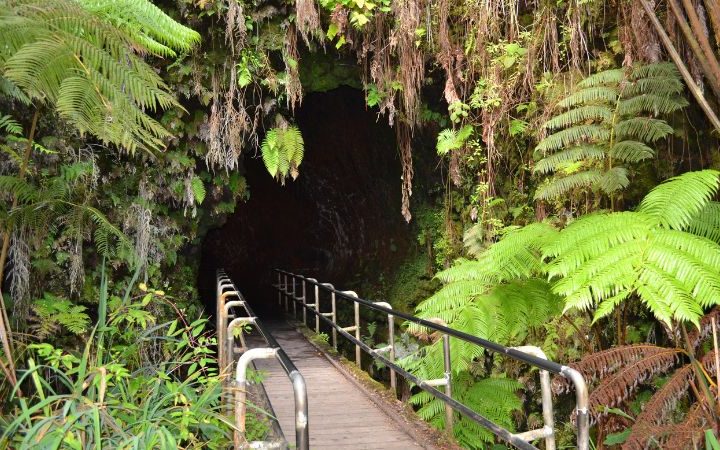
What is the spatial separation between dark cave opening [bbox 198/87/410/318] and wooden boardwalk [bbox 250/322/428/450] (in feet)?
13.1

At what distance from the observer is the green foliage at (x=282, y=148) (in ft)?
24.0

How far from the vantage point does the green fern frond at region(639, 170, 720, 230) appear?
11.3 ft

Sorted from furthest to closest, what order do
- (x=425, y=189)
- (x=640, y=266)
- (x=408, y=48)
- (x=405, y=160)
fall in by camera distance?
(x=425, y=189)
(x=405, y=160)
(x=408, y=48)
(x=640, y=266)

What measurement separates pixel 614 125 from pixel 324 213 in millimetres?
10668

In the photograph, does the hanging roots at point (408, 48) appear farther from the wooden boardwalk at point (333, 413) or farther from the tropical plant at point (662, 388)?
the tropical plant at point (662, 388)

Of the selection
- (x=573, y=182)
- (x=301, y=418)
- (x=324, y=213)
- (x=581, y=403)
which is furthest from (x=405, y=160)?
(x=324, y=213)

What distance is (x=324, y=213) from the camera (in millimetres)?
14758

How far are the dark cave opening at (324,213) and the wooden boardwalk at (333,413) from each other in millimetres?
4006

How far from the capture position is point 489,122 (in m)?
6.60

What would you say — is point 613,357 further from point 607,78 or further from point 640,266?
point 607,78

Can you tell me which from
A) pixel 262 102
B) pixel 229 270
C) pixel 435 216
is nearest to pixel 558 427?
pixel 435 216

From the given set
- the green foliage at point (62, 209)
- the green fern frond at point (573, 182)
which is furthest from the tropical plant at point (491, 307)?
the green foliage at point (62, 209)

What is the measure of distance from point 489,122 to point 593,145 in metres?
2.10

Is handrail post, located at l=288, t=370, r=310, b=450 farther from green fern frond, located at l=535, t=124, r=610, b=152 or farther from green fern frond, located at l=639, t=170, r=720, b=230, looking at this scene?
green fern frond, located at l=535, t=124, r=610, b=152
